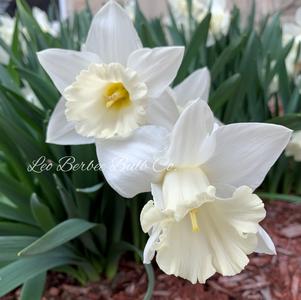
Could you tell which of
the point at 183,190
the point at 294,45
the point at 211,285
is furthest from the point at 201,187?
the point at 294,45

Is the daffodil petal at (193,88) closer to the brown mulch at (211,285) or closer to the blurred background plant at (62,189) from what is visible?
the blurred background plant at (62,189)

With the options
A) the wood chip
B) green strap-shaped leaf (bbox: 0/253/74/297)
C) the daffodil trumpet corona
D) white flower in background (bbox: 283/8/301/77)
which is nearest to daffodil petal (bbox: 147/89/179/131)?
the daffodil trumpet corona

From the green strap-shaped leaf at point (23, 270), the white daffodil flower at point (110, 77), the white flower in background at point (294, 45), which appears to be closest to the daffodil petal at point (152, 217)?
the white daffodil flower at point (110, 77)

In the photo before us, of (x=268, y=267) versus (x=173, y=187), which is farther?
(x=268, y=267)

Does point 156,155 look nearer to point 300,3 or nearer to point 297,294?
point 297,294

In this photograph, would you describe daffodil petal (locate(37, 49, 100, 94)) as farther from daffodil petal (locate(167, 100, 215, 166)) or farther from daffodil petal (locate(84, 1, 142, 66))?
daffodil petal (locate(167, 100, 215, 166))

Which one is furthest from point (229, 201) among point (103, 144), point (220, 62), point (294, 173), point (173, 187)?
point (294, 173)

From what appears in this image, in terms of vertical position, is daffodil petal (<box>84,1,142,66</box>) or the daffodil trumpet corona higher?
daffodil petal (<box>84,1,142,66</box>)

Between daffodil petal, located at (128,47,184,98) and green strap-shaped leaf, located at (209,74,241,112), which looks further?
green strap-shaped leaf, located at (209,74,241,112)
